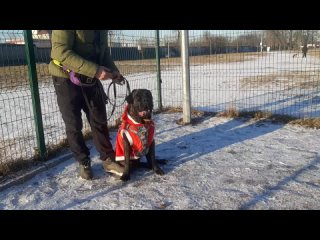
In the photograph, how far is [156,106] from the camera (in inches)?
301

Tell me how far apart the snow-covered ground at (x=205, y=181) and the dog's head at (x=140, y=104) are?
2.52ft

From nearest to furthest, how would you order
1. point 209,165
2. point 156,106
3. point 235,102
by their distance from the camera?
point 209,165, point 156,106, point 235,102

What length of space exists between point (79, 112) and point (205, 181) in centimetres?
167

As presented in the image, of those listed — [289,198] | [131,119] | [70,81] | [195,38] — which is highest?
[195,38]

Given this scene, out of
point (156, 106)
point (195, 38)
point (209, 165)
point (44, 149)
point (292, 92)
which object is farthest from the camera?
point (292, 92)

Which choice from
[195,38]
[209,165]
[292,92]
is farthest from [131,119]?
[292,92]

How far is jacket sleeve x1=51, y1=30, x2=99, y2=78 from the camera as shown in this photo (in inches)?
133

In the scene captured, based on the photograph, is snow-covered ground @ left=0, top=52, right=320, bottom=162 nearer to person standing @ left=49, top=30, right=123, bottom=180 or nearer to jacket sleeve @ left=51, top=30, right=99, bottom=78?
person standing @ left=49, top=30, right=123, bottom=180

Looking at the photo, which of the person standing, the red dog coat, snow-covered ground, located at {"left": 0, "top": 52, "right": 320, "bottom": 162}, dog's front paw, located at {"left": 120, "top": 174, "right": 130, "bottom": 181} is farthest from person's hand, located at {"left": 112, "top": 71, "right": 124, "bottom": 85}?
snow-covered ground, located at {"left": 0, "top": 52, "right": 320, "bottom": 162}

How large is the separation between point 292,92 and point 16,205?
8727 mm

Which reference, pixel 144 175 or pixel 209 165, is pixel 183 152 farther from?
pixel 144 175

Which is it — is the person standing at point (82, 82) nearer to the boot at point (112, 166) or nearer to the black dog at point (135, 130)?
the boot at point (112, 166)

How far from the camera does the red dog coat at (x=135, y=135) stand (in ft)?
12.3

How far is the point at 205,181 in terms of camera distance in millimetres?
3686
